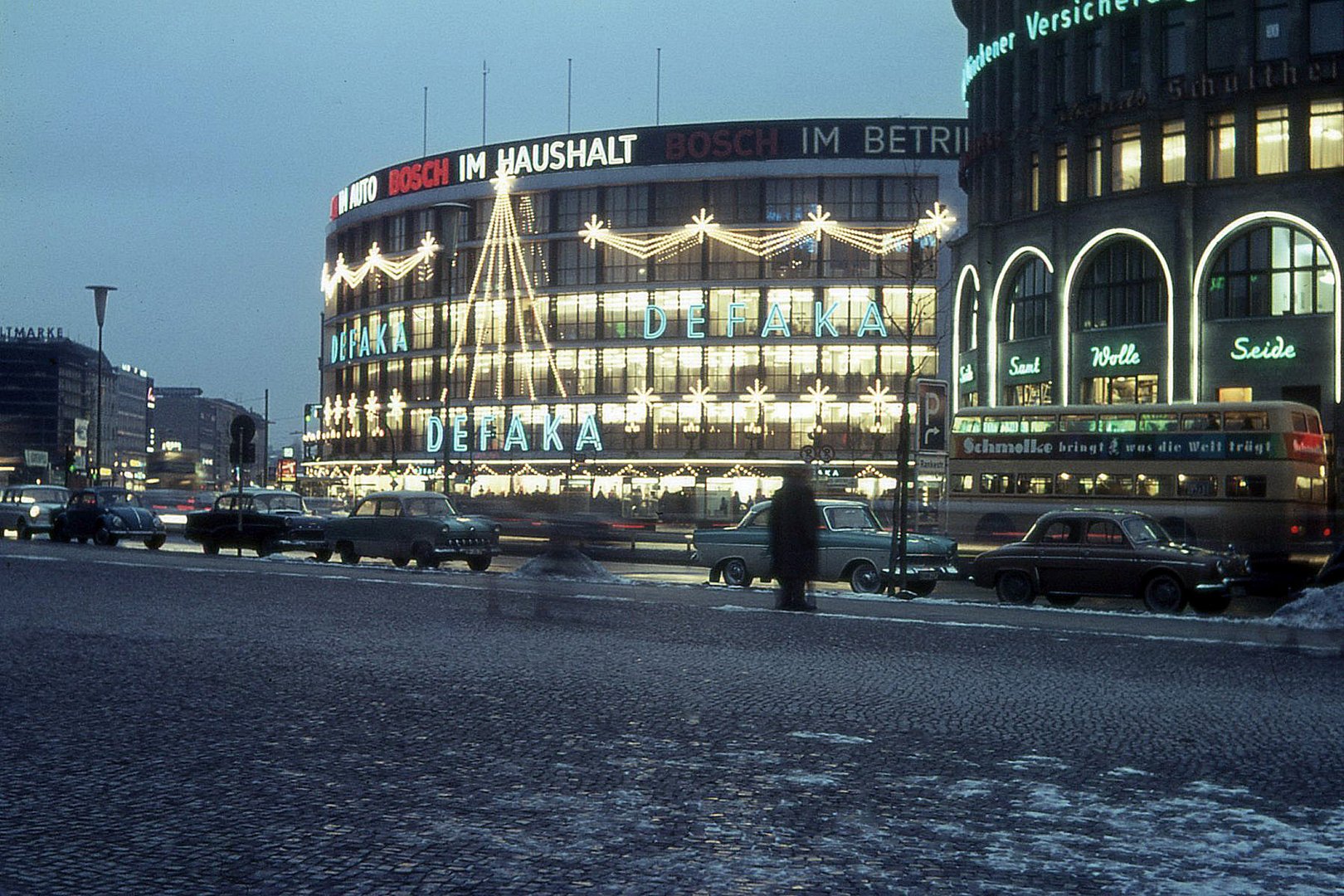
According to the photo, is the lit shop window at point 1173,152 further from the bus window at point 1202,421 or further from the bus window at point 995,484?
the bus window at point 995,484

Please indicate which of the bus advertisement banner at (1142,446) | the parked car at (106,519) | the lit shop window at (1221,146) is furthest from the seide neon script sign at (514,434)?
the bus advertisement banner at (1142,446)

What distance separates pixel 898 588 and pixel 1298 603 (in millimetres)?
7494

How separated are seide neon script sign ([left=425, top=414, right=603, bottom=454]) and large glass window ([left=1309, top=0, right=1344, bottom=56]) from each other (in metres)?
45.7

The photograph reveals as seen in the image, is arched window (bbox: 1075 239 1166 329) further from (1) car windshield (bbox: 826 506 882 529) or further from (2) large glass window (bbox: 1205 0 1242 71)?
(1) car windshield (bbox: 826 506 882 529)

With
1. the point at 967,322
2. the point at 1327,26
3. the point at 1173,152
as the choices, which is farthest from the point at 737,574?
the point at 967,322

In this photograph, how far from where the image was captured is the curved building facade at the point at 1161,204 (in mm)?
49250

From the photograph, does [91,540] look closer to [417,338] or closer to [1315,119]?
[1315,119]

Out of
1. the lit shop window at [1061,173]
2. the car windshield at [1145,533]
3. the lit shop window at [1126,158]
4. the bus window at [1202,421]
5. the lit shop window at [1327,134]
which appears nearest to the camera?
the car windshield at [1145,533]

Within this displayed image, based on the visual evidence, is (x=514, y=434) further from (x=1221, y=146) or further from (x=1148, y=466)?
(x=1148, y=466)

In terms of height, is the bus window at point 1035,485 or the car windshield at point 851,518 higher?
the bus window at point 1035,485

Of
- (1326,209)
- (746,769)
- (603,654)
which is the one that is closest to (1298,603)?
(603,654)

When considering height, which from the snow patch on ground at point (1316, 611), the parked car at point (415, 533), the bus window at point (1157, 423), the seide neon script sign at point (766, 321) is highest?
the seide neon script sign at point (766, 321)

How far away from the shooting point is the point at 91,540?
1720 inches

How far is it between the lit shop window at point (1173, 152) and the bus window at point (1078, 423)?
2075 cm
